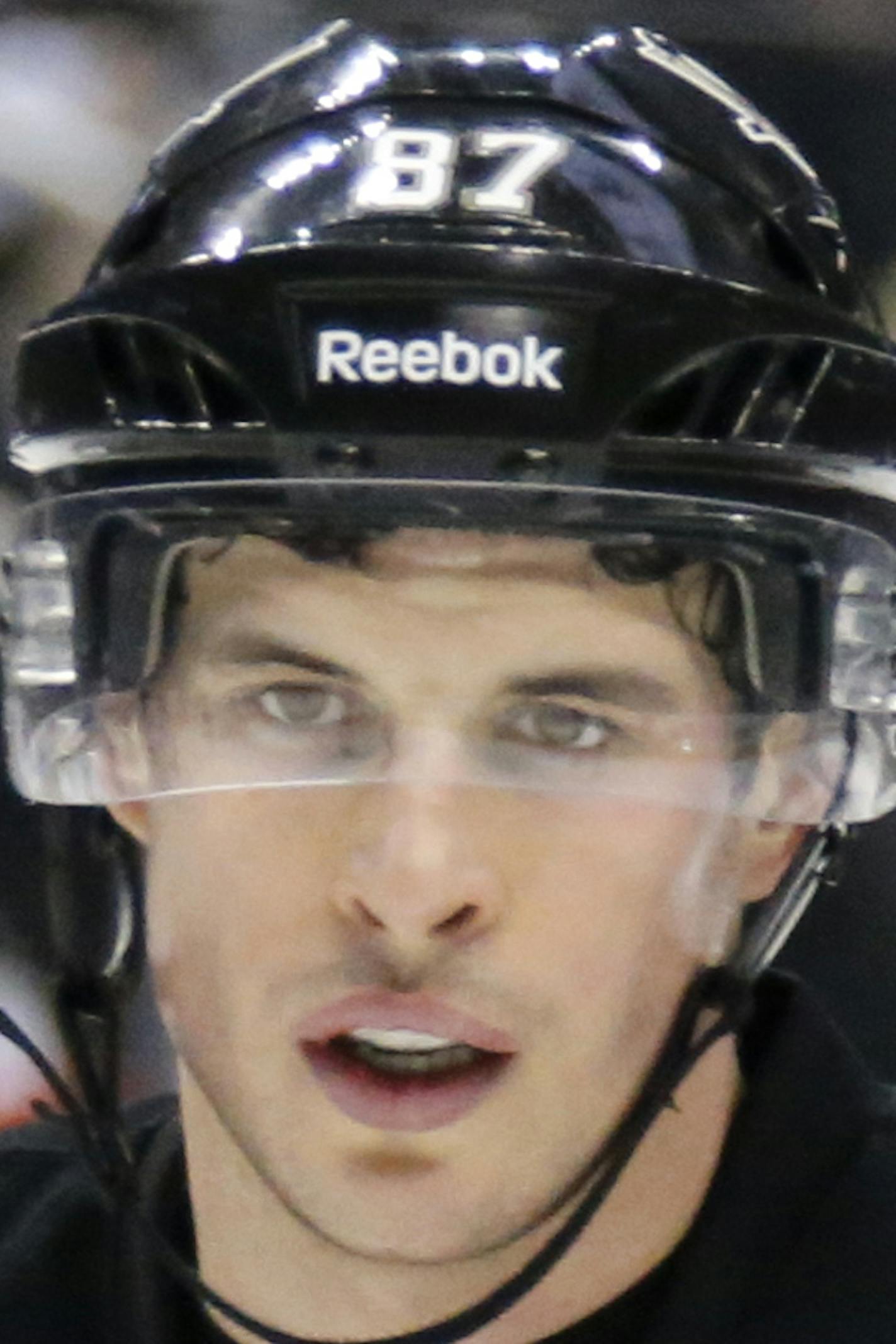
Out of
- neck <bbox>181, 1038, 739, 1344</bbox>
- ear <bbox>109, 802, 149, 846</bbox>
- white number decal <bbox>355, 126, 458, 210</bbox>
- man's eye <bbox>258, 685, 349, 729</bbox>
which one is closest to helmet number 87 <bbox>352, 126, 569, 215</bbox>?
white number decal <bbox>355, 126, 458, 210</bbox>

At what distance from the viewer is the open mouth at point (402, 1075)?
0.97m

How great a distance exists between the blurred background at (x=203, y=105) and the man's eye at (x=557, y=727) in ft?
1.09

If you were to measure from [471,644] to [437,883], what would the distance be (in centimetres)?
11

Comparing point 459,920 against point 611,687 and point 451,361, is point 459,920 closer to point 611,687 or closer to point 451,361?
point 611,687

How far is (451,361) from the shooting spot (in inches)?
36.1

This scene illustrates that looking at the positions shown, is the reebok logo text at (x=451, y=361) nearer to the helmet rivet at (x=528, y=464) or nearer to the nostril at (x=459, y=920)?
the helmet rivet at (x=528, y=464)

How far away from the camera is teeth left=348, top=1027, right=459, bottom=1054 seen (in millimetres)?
970

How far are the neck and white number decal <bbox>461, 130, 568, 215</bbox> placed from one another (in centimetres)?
43

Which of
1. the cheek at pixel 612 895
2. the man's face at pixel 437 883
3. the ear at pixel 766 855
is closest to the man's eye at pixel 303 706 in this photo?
the man's face at pixel 437 883

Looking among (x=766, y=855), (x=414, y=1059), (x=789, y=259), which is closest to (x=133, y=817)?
(x=414, y=1059)

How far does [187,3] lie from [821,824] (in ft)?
2.07

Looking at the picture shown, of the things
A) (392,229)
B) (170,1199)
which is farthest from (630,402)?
(170,1199)

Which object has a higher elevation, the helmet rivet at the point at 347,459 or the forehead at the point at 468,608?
the helmet rivet at the point at 347,459

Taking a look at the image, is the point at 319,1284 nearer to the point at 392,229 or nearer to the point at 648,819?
the point at 648,819
